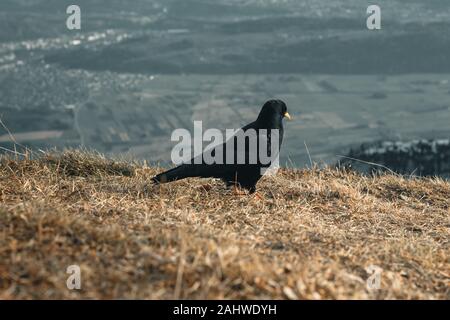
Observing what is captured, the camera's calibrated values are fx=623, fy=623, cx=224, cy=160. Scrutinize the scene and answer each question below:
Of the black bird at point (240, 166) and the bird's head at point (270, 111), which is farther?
the bird's head at point (270, 111)

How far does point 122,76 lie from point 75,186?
308 feet

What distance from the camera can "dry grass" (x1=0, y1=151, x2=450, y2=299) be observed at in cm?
388

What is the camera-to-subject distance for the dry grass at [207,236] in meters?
3.88

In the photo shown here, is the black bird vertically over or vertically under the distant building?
over

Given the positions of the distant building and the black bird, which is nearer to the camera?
the black bird

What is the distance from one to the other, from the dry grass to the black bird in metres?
0.20

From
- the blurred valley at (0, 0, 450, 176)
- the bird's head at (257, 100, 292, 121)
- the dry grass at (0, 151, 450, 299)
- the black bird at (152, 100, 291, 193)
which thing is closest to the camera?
the dry grass at (0, 151, 450, 299)

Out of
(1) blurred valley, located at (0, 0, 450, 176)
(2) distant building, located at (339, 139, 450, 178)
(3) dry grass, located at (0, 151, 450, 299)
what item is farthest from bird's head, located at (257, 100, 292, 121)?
(1) blurred valley, located at (0, 0, 450, 176)

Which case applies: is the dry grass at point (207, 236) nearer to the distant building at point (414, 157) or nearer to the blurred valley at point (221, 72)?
the distant building at point (414, 157)

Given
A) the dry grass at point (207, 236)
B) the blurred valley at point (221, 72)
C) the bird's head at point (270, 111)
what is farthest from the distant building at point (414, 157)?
the dry grass at point (207, 236)

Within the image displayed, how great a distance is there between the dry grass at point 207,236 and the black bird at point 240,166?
0.20 meters

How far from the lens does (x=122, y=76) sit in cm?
9900

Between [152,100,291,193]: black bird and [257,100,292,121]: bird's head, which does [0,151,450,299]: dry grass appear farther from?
[257,100,292,121]: bird's head

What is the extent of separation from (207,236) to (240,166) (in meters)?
2.77
